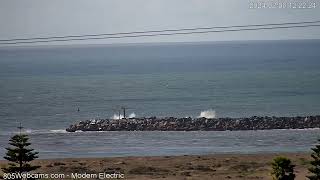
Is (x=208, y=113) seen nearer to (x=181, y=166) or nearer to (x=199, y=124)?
(x=199, y=124)

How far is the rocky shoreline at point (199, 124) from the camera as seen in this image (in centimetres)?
6175

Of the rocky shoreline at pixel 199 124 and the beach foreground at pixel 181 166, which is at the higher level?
the rocky shoreline at pixel 199 124

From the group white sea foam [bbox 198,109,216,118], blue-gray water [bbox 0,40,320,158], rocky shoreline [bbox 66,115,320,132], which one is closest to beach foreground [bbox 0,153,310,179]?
blue-gray water [bbox 0,40,320,158]

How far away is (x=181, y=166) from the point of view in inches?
1567

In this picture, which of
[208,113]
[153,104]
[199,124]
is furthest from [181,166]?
[153,104]

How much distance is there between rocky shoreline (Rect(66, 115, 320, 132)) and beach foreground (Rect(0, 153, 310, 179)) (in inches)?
680

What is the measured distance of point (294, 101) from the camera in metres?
88.8

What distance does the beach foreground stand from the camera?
1440 inches

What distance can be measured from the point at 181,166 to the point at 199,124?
2354 cm

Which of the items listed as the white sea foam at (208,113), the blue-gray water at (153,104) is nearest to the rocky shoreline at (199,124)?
the blue-gray water at (153,104)

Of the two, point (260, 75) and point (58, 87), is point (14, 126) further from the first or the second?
point (260, 75)

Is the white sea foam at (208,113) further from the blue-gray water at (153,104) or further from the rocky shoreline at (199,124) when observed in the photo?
the rocky shoreline at (199,124)

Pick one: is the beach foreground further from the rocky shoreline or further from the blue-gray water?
the rocky shoreline

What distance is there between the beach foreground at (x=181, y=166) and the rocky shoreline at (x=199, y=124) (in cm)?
1728
